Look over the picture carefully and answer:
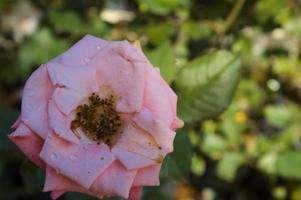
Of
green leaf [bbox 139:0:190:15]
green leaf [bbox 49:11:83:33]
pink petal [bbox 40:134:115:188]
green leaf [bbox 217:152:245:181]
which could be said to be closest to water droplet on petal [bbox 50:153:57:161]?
pink petal [bbox 40:134:115:188]

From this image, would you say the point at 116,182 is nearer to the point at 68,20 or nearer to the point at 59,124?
the point at 59,124

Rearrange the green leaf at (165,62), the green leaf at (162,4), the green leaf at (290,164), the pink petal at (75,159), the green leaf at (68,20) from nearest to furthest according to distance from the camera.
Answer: the pink petal at (75,159) < the green leaf at (165,62) < the green leaf at (162,4) < the green leaf at (68,20) < the green leaf at (290,164)

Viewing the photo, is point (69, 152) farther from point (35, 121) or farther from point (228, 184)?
point (228, 184)

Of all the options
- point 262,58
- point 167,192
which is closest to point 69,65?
point 167,192

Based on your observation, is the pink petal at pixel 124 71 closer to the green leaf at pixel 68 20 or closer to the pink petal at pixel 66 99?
the pink petal at pixel 66 99

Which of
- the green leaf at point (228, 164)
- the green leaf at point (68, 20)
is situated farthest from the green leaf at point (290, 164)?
Answer: the green leaf at point (68, 20)

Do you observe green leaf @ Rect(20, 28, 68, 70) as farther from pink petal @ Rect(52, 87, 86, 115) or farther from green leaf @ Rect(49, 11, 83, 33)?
pink petal @ Rect(52, 87, 86, 115)

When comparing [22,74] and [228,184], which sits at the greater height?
[22,74]
